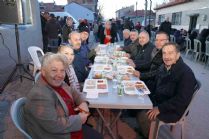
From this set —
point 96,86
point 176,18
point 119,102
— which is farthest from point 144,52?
point 176,18

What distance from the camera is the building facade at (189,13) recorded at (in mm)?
13469

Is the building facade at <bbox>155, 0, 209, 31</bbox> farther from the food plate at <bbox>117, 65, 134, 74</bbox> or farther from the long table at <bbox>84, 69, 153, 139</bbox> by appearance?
the long table at <bbox>84, 69, 153, 139</bbox>

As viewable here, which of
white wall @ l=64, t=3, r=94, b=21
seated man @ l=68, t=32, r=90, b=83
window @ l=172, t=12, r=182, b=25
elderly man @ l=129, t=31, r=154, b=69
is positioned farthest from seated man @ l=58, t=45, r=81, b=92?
white wall @ l=64, t=3, r=94, b=21

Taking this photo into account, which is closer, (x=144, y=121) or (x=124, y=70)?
(x=144, y=121)

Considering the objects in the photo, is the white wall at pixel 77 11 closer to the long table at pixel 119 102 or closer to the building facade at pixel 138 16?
the building facade at pixel 138 16

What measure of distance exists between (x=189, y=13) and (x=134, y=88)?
50.1ft

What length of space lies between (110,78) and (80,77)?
0.97 meters

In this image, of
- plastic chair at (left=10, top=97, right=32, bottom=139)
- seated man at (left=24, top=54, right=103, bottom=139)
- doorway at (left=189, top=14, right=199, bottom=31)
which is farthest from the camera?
doorway at (left=189, top=14, right=199, bottom=31)

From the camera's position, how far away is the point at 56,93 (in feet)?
6.32

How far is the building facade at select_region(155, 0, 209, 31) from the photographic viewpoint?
13469 millimetres

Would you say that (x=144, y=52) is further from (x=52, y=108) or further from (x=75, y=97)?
(x=52, y=108)

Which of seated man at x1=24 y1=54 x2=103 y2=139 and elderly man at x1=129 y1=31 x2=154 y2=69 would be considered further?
elderly man at x1=129 y1=31 x2=154 y2=69

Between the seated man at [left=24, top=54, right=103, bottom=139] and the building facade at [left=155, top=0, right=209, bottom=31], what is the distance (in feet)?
40.5

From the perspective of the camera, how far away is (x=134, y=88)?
8.97ft
